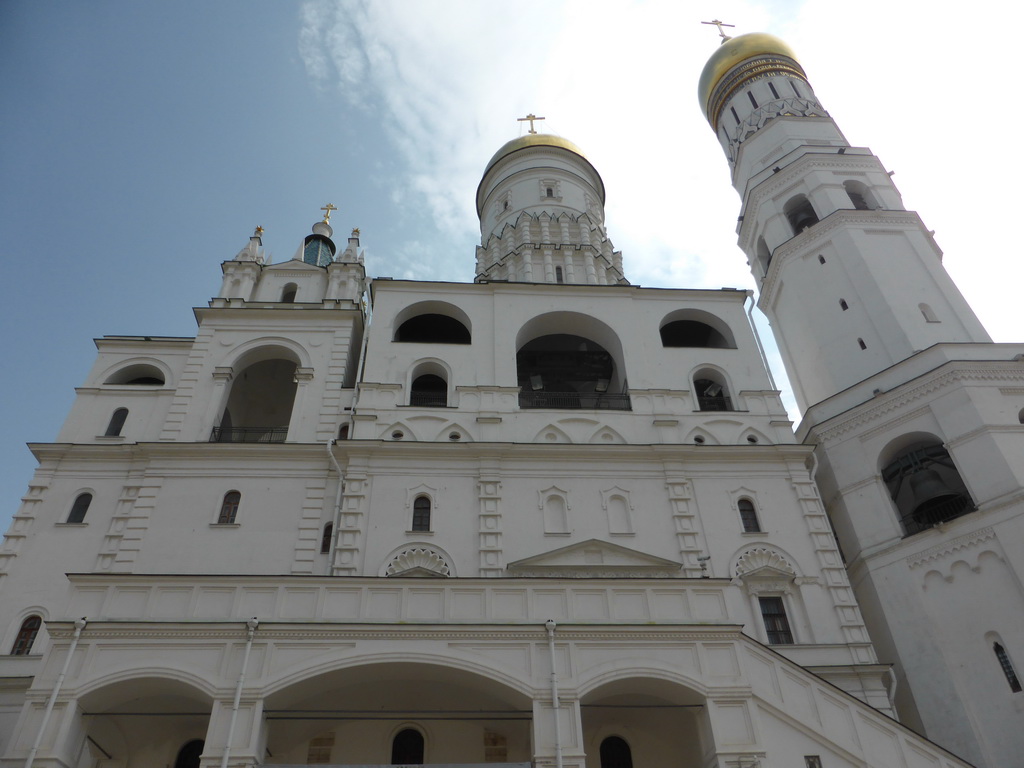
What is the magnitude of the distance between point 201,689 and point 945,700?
1607 centimetres

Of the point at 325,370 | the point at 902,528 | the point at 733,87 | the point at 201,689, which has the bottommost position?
the point at 201,689

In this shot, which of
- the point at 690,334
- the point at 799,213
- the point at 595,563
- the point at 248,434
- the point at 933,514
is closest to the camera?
the point at 595,563

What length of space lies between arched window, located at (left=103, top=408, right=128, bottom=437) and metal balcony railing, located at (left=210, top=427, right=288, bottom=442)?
283 cm

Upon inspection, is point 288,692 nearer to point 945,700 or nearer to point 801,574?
point 801,574

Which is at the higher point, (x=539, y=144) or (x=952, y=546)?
(x=539, y=144)

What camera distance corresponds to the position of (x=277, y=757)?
49.7 feet

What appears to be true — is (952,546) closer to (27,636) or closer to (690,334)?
(690,334)

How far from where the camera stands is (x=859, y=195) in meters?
29.0

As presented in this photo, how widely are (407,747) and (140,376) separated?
15.4 m

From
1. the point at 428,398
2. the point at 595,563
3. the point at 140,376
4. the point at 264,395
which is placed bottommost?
the point at 595,563

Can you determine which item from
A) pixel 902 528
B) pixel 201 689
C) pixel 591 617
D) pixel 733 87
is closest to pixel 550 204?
pixel 733 87

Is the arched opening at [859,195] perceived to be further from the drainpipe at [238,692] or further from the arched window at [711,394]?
the drainpipe at [238,692]

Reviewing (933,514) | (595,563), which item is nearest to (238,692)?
(595,563)

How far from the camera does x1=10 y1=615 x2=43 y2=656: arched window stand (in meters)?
17.8
